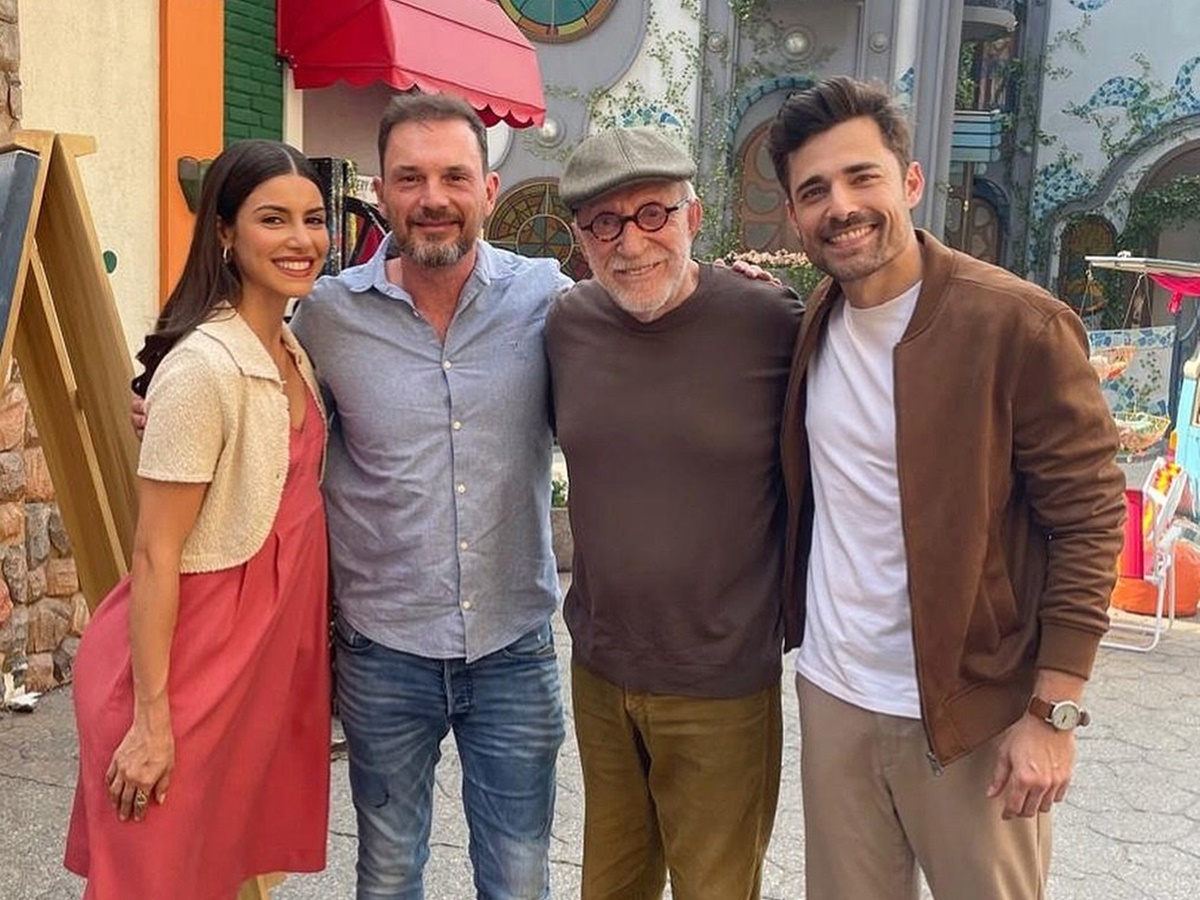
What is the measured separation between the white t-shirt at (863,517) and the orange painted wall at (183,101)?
12.4 feet

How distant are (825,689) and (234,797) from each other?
3.96 ft

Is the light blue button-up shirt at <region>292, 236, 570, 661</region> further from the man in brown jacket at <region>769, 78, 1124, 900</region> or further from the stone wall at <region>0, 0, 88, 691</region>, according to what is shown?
the stone wall at <region>0, 0, 88, 691</region>

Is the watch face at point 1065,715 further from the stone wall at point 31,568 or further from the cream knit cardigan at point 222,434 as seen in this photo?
the stone wall at point 31,568

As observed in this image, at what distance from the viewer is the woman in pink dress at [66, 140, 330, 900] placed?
2.10m

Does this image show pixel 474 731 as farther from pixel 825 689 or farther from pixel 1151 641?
pixel 1151 641

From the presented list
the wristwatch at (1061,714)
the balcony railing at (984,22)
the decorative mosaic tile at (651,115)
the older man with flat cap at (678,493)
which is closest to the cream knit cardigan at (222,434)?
the older man with flat cap at (678,493)

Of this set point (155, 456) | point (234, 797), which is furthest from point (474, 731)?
point (155, 456)

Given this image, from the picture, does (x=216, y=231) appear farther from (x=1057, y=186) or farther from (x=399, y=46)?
(x=1057, y=186)

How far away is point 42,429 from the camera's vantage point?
2.50 meters

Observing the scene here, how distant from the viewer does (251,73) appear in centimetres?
588

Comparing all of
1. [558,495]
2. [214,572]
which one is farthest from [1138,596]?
[214,572]

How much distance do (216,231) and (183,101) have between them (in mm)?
3405

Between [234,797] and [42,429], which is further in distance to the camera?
[42,429]

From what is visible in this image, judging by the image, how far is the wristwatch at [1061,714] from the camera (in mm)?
2066
